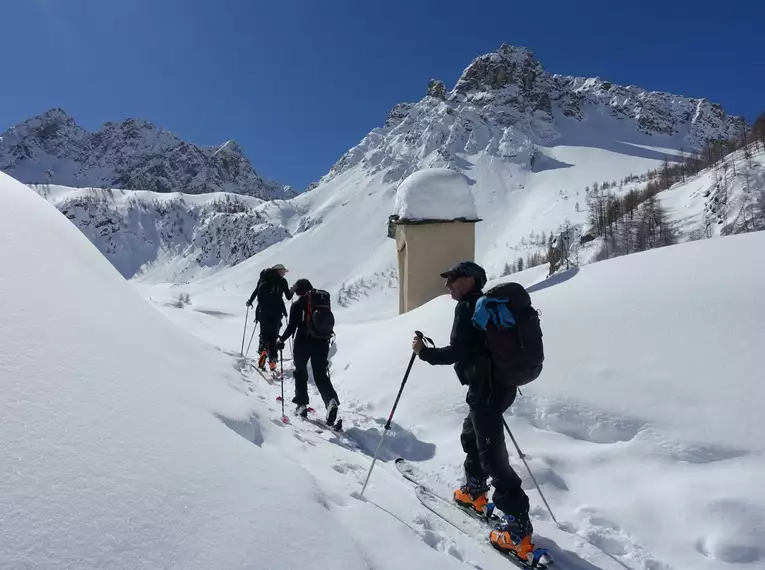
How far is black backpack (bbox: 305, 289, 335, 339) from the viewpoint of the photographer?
17.1 feet

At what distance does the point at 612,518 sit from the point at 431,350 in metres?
1.78

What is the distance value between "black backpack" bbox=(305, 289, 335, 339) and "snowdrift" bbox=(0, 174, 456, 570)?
198 centimetres

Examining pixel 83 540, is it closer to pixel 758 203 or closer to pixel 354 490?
pixel 354 490

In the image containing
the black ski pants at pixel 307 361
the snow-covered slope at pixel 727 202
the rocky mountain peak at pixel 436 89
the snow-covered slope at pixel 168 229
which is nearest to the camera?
the black ski pants at pixel 307 361

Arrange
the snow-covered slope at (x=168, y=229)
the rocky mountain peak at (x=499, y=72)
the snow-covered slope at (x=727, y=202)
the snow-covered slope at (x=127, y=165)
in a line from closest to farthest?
the snow-covered slope at (x=727, y=202) < the snow-covered slope at (x=168, y=229) < the rocky mountain peak at (x=499, y=72) < the snow-covered slope at (x=127, y=165)

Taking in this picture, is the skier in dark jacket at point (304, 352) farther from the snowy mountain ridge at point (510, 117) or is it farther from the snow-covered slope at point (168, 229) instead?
the snow-covered slope at point (168, 229)

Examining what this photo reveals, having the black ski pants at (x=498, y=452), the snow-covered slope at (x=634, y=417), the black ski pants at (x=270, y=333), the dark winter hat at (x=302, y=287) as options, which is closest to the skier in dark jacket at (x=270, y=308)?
the black ski pants at (x=270, y=333)

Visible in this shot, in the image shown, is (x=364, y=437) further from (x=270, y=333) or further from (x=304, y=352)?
(x=270, y=333)

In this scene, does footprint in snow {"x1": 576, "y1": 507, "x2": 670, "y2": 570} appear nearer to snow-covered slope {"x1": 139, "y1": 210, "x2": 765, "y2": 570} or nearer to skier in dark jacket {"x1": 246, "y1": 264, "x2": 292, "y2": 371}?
snow-covered slope {"x1": 139, "y1": 210, "x2": 765, "y2": 570}

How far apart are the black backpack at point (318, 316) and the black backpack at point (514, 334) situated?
2.70 metres

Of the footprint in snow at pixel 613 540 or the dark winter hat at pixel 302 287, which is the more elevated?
the dark winter hat at pixel 302 287

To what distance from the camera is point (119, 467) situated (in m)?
1.79

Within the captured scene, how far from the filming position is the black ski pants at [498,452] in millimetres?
2875

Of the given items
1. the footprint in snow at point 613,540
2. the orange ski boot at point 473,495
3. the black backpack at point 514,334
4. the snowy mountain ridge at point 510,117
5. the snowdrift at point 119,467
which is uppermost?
the snowy mountain ridge at point 510,117
